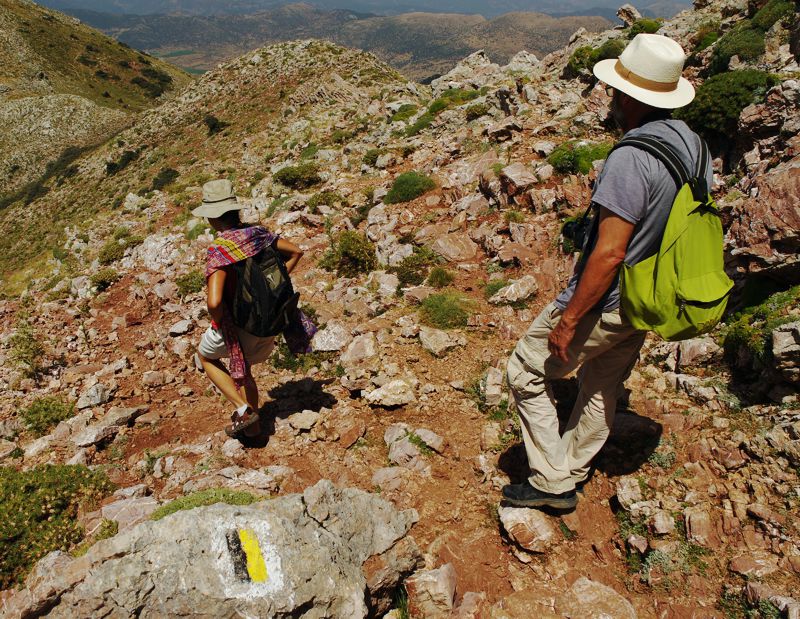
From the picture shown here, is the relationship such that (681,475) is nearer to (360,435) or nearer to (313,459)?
(360,435)

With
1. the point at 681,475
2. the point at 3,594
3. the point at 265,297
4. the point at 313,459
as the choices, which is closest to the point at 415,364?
the point at 313,459

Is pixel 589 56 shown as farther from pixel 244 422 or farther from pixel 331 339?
pixel 244 422

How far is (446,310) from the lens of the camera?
7289 mm

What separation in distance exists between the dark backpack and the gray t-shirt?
10.7ft

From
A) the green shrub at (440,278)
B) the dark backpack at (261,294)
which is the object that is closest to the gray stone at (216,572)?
the dark backpack at (261,294)

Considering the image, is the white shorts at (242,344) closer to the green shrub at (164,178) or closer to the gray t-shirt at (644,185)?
the gray t-shirt at (644,185)

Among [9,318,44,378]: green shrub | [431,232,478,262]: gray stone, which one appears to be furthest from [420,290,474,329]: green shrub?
[9,318,44,378]: green shrub

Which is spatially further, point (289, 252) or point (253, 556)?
point (289, 252)

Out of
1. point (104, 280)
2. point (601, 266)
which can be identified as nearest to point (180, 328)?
point (104, 280)

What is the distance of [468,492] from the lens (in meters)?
4.54

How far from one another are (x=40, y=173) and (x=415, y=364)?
213 feet

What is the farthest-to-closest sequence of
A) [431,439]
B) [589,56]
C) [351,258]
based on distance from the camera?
1. [589,56]
2. [351,258]
3. [431,439]

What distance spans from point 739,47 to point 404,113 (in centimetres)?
1285

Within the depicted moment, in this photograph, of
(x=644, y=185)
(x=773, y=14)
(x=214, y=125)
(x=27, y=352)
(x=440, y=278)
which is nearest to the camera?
(x=644, y=185)
